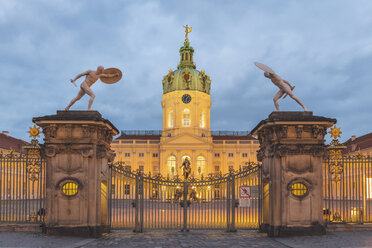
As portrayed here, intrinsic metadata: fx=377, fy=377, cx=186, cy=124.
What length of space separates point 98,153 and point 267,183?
22.4 ft

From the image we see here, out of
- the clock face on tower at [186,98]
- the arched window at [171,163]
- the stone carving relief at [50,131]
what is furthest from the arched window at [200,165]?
the stone carving relief at [50,131]

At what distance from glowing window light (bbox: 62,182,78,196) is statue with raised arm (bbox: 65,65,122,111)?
2919 mm

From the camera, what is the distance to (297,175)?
47.2ft

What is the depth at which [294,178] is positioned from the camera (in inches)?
565

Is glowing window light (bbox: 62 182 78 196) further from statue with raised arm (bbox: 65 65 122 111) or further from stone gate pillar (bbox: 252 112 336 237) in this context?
stone gate pillar (bbox: 252 112 336 237)

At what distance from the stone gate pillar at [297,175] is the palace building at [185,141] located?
203 ft

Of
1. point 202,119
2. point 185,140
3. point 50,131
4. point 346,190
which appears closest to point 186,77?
point 202,119

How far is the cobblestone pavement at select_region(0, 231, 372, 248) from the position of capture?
12414 millimetres

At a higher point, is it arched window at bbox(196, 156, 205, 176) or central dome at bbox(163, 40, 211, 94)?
central dome at bbox(163, 40, 211, 94)

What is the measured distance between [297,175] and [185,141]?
61986 mm

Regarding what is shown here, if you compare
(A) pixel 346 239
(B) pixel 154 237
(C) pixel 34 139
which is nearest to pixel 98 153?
(C) pixel 34 139

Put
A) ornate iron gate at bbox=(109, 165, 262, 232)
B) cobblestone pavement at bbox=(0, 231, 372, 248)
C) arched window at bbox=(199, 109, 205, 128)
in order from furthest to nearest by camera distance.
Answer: arched window at bbox=(199, 109, 205, 128), ornate iron gate at bbox=(109, 165, 262, 232), cobblestone pavement at bbox=(0, 231, 372, 248)

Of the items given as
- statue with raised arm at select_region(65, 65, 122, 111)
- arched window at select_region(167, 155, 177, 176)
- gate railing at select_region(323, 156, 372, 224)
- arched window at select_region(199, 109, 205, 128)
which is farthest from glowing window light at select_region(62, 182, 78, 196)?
arched window at select_region(199, 109, 205, 128)

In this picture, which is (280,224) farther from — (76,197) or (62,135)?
(62,135)
